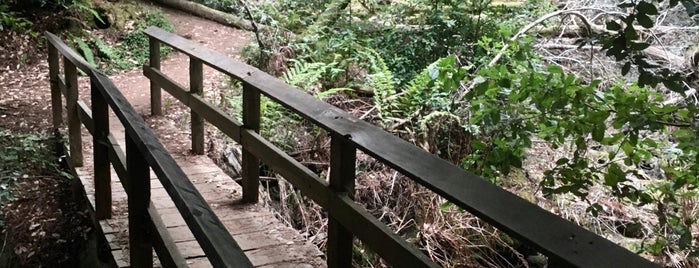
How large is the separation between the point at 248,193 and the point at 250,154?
330 millimetres

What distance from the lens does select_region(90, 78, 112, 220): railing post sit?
439 centimetres

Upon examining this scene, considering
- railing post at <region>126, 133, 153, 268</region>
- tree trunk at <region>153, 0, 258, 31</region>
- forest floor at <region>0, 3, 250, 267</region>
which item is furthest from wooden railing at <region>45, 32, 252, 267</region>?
tree trunk at <region>153, 0, 258, 31</region>

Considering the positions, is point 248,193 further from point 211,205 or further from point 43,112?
point 43,112

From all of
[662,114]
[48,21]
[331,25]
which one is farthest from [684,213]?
[48,21]

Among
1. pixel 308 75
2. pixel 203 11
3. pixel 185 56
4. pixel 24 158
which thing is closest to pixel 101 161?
pixel 24 158

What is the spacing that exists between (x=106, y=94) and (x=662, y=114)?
300cm

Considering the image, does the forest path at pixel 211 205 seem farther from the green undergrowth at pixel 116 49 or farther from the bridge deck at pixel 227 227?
the green undergrowth at pixel 116 49

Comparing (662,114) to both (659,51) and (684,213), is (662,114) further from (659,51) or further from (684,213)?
(659,51)

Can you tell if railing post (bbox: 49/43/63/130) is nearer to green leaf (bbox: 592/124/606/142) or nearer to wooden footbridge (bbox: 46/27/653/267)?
wooden footbridge (bbox: 46/27/653/267)

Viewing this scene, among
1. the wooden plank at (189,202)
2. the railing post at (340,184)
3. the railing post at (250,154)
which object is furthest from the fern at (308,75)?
the railing post at (340,184)

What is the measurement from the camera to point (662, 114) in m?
3.22

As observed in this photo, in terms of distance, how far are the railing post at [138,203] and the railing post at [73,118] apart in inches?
89.2

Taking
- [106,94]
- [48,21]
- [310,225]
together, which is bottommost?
[310,225]

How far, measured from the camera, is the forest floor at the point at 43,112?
5.25 meters
